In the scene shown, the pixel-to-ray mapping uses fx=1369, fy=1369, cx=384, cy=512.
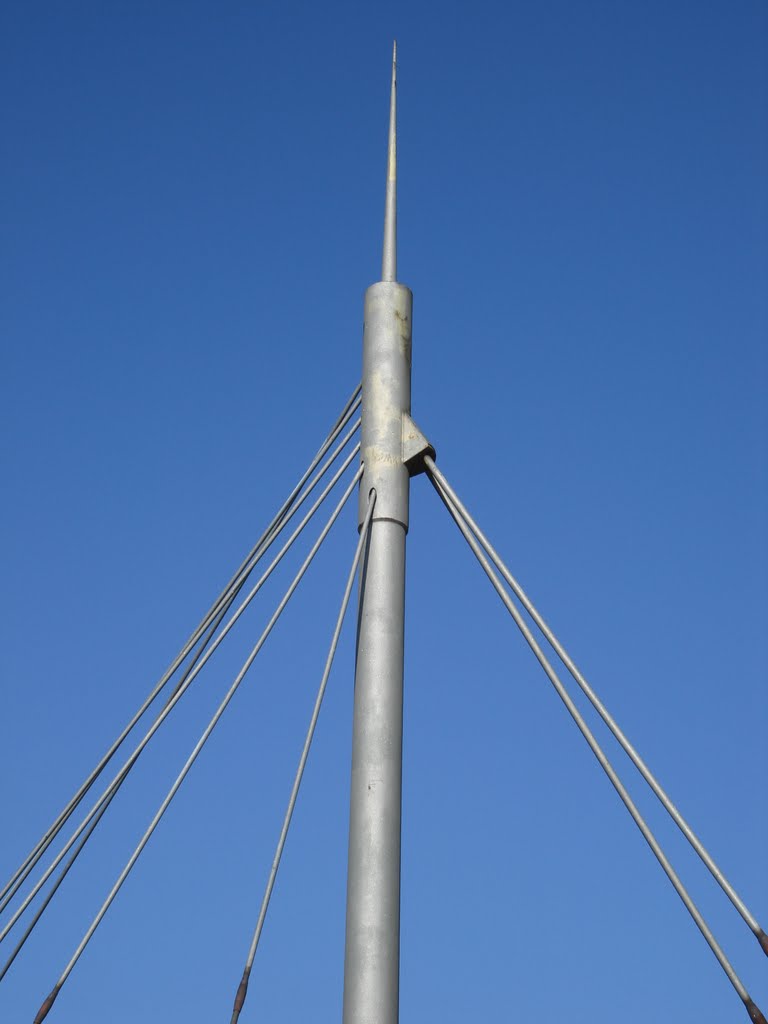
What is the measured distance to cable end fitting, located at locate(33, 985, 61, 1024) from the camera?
10.7 meters

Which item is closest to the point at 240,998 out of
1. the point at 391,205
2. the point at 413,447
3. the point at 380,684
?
the point at 380,684

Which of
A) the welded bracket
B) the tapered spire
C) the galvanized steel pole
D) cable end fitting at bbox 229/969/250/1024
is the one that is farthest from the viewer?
the tapered spire

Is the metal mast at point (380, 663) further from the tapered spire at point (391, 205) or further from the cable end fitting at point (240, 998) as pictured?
the cable end fitting at point (240, 998)

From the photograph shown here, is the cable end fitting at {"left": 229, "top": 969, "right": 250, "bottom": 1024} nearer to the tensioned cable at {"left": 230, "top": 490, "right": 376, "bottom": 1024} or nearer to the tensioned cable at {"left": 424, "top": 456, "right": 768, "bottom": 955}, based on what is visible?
the tensioned cable at {"left": 230, "top": 490, "right": 376, "bottom": 1024}

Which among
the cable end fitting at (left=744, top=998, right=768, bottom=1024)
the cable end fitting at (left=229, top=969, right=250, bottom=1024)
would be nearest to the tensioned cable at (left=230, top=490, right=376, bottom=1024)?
the cable end fitting at (left=229, top=969, right=250, bottom=1024)

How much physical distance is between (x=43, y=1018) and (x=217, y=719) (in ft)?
9.01

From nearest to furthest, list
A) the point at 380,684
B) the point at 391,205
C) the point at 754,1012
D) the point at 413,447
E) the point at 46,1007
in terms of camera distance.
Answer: the point at 754,1012 < the point at 380,684 < the point at 46,1007 < the point at 413,447 < the point at 391,205

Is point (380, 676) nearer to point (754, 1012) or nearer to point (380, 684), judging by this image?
point (380, 684)

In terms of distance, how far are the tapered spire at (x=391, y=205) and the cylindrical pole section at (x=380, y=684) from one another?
326 mm

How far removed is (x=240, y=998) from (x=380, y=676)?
8.93 ft

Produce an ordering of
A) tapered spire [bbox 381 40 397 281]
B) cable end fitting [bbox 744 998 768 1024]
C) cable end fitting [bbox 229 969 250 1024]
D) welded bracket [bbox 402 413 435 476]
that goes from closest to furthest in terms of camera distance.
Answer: cable end fitting [bbox 744 998 768 1024]
cable end fitting [bbox 229 969 250 1024]
welded bracket [bbox 402 413 435 476]
tapered spire [bbox 381 40 397 281]

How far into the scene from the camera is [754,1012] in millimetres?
9406

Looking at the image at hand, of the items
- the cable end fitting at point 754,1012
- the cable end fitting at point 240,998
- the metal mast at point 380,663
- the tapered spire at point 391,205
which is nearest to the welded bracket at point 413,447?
the metal mast at point 380,663

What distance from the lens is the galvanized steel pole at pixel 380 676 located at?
9.68 metres
